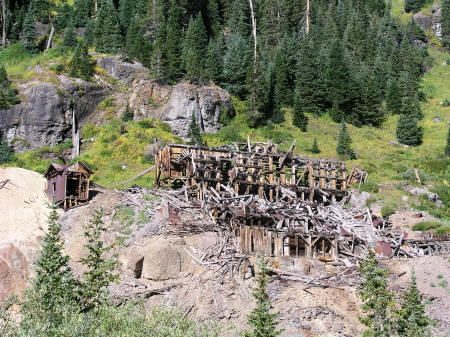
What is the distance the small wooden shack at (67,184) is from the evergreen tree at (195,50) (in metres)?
23.7

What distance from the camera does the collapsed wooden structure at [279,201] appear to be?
34594 millimetres

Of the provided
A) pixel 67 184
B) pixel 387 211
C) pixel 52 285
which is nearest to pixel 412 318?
pixel 52 285

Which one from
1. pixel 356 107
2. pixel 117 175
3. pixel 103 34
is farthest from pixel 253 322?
pixel 103 34

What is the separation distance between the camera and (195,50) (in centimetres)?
6569

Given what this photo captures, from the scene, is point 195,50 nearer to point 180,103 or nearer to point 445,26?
point 180,103

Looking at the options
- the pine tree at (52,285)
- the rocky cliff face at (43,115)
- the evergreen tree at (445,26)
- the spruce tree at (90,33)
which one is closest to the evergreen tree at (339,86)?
the rocky cliff face at (43,115)

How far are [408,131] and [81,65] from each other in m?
39.1

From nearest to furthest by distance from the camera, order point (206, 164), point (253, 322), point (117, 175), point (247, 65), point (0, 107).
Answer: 1. point (253, 322)
2. point (206, 164)
3. point (117, 175)
4. point (0, 107)
5. point (247, 65)

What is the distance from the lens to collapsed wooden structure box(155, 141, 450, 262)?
113 ft

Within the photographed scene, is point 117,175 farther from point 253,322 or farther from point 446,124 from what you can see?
point 446,124

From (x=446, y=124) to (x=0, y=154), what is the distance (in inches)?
2040

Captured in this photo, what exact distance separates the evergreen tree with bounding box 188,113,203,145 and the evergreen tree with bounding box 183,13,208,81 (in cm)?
723

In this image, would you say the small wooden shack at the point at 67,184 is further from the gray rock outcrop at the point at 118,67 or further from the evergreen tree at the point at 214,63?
the evergreen tree at the point at 214,63

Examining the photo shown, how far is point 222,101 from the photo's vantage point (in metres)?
60.2
